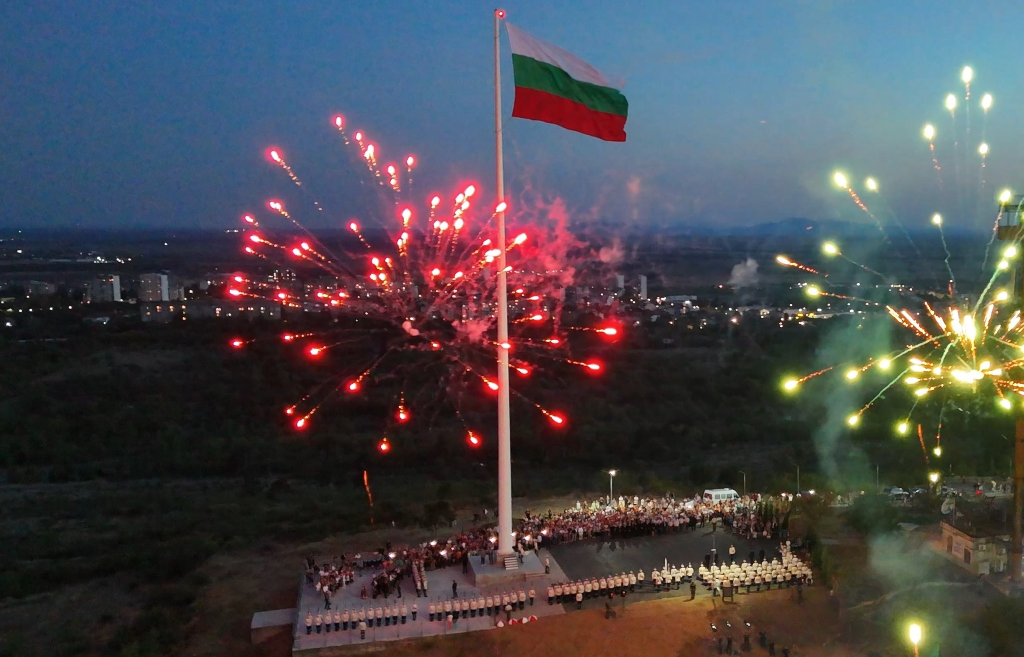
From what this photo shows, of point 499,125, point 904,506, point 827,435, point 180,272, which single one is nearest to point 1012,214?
point 904,506

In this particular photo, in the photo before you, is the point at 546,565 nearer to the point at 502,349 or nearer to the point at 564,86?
the point at 502,349

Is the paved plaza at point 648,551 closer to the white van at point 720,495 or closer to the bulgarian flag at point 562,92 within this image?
the white van at point 720,495

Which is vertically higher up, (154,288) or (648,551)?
(154,288)

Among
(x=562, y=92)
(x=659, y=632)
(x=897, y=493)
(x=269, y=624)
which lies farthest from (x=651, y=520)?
(x=562, y=92)

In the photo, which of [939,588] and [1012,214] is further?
[1012,214]

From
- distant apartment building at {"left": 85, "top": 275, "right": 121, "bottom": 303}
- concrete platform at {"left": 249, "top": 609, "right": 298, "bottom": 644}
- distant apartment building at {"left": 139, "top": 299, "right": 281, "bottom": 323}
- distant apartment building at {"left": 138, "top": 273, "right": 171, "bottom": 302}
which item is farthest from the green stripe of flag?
distant apartment building at {"left": 85, "top": 275, "right": 121, "bottom": 303}

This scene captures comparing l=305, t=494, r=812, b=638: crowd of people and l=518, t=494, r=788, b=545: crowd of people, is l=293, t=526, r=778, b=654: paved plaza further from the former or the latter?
l=518, t=494, r=788, b=545: crowd of people

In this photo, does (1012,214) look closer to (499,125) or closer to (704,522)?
(704,522)
